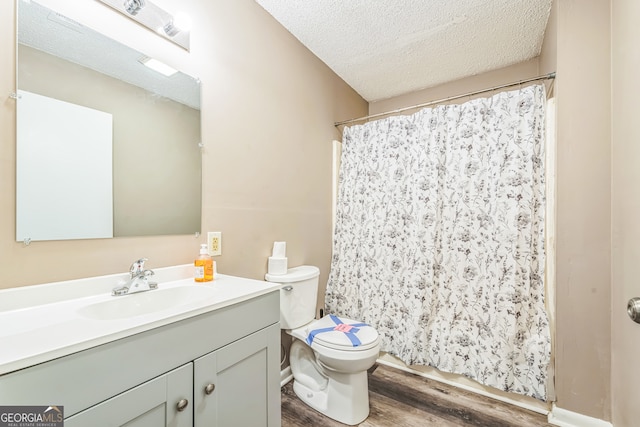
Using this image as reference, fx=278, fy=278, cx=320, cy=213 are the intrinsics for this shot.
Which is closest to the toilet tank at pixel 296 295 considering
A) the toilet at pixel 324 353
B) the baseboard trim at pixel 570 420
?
the toilet at pixel 324 353

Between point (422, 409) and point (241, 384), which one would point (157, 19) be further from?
point (422, 409)

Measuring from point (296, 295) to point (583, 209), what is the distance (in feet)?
5.31

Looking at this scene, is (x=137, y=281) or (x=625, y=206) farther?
(x=625, y=206)

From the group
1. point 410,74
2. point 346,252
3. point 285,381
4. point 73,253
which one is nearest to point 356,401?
point 285,381

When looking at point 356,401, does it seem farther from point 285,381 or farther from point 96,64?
point 96,64

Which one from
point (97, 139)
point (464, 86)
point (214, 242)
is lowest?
point (214, 242)

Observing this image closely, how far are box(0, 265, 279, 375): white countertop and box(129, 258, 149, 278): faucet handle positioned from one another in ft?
0.16

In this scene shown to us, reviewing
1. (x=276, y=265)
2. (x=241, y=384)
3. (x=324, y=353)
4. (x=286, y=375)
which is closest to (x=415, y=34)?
(x=276, y=265)

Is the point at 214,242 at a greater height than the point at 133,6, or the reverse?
the point at 133,6

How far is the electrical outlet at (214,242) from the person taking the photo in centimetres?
141

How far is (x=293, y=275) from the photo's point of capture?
1735 mm

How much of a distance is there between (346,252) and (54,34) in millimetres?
2006

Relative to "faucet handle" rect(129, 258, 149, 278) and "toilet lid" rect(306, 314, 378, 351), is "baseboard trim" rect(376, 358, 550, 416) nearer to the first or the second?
"toilet lid" rect(306, 314, 378, 351)

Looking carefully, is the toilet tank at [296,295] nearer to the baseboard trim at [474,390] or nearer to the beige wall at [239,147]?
the beige wall at [239,147]
